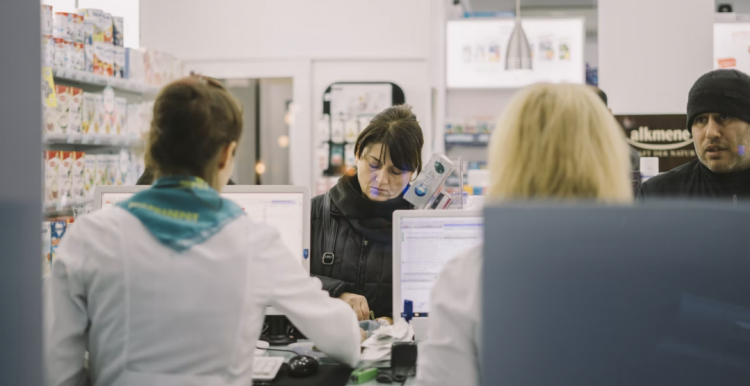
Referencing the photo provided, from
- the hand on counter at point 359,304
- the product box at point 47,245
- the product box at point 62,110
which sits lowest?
the hand on counter at point 359,304

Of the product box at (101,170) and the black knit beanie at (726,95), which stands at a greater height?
the black knit beanie at (726,95)

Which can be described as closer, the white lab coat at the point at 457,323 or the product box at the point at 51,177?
the white lab coat at the point at 457,323

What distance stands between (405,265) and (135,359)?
1033mm

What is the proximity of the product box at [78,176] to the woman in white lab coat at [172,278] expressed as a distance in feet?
9.60

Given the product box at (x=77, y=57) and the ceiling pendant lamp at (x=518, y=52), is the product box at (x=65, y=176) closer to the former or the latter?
the product box at (x=77, y=57)

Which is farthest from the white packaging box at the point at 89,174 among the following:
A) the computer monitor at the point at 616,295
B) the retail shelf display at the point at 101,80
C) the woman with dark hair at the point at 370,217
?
the computer monitor at the point at 616,295

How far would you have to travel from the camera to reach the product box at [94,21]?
15.3 feet

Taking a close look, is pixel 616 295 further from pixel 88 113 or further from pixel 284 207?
pixel 88 113

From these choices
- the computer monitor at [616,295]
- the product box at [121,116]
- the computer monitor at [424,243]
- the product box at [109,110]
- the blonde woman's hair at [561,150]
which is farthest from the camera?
the product box at [121,116]

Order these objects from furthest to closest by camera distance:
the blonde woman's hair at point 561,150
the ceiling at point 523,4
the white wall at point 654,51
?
the ceiling at point 523,4 → the white wall at point 654,51 → the blonde woman's hair at point 561,150

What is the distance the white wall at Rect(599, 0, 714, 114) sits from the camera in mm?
5961

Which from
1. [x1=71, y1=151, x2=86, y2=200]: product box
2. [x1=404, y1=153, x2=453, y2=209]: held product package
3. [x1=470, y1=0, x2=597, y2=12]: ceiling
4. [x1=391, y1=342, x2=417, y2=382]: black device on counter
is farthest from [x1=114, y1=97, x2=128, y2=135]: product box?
[x1=470, y1=0, x2=597, y2=12]: ceiling

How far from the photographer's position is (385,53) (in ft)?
22.3

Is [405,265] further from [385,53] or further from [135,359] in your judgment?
[385,53]
